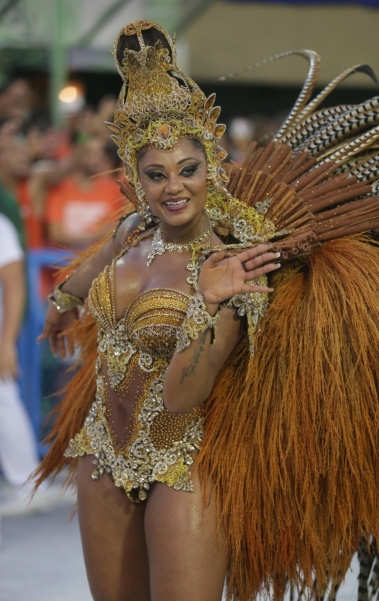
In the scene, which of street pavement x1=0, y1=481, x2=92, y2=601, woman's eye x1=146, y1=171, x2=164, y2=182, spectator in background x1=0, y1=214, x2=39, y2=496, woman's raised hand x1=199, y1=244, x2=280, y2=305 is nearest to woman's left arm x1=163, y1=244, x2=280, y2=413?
woman's raised hand x1=199, y1=244, x2=280, y2=305

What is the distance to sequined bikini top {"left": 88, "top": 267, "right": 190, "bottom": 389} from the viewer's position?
2.19 m

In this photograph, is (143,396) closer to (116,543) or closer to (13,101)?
(116,543)

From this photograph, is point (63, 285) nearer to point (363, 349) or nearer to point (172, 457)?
point (172, 457)

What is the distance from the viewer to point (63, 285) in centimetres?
290

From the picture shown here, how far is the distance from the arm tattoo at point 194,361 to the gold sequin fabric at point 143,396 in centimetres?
16

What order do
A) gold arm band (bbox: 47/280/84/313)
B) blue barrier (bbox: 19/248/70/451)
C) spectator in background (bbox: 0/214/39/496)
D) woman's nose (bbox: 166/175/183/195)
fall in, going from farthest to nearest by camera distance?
blue barrier (bbox: 19/248/70/451) → spectator in background (bbox: 0/214/39/496) → gold arm band (bbox: 47/280/84/313) → woman's nose (bbox: 166/175/183/195)

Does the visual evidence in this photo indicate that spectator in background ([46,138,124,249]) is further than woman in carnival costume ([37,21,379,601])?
Yes

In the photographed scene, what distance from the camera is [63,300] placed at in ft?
9.47

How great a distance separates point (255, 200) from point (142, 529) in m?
0.92

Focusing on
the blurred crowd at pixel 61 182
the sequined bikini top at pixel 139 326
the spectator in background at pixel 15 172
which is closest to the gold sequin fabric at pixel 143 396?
the sequined bikini top at pixel 139 326

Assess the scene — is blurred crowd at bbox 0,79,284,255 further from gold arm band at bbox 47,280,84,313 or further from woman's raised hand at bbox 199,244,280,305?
woman's raised hand at bbox 199,244,280,305

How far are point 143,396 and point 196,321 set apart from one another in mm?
362

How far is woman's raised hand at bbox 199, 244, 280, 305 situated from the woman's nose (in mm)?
213

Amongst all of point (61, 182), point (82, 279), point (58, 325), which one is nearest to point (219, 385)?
point (82, 279)
